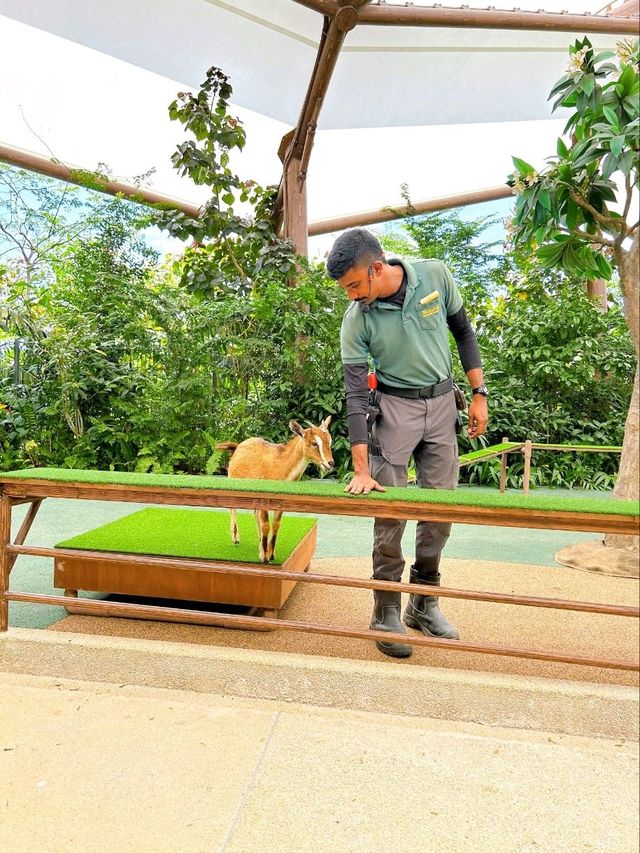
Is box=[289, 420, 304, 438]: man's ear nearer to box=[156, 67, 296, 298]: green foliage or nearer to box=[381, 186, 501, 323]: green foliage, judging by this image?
box=[156, 67, 296, 298]: green foliage

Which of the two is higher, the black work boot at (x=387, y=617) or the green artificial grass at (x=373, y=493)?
the green artificial grass at (x=373, y=493)

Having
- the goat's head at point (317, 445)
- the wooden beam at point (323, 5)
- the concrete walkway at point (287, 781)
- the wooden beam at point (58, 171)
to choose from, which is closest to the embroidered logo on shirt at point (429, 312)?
the goat's head at point (317, 445)

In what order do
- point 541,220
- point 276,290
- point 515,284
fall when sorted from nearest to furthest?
point 541,220
point 276,290
point 515,284

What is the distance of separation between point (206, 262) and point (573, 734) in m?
6.89

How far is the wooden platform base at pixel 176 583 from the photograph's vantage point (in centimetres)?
248

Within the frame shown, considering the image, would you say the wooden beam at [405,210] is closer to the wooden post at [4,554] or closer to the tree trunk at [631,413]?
the tree trunk at [631,413]

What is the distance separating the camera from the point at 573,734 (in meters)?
1.71

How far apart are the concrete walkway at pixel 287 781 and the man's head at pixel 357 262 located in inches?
50.5

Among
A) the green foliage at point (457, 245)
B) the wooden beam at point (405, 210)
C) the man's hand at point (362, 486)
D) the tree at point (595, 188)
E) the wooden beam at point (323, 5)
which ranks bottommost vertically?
the man's hand at point (362, 486)

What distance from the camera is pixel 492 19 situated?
595cm

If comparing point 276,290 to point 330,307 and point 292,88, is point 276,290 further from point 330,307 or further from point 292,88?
point 292,88

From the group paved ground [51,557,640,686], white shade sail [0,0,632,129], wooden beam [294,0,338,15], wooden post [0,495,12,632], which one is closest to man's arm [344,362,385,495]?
paved ground [51,557,640,686]

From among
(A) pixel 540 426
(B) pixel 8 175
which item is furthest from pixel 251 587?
(B) pixel 8 175

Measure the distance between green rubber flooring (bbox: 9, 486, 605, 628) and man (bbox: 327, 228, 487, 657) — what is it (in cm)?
35
